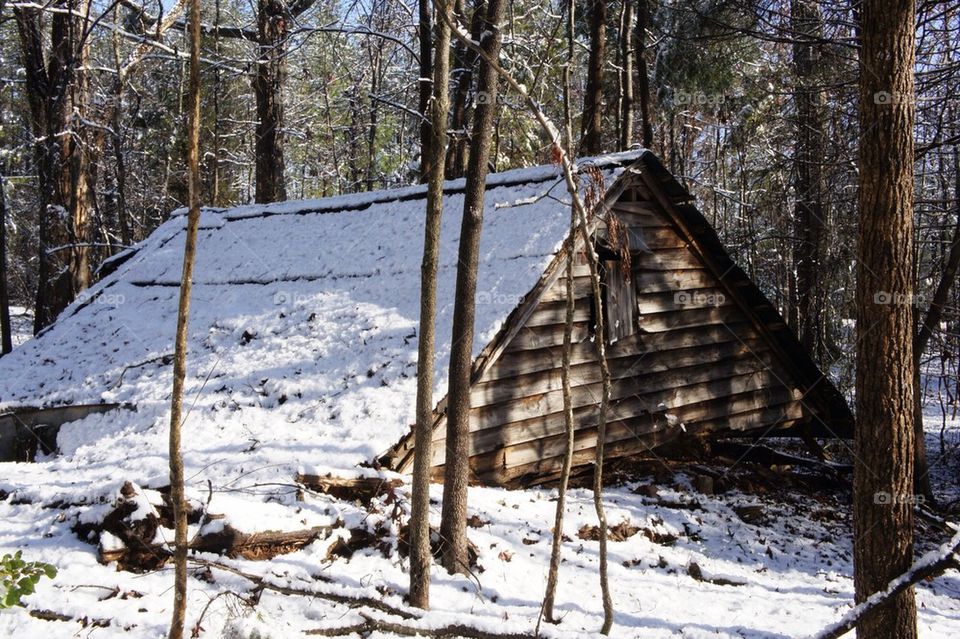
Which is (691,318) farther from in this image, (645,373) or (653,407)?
(653,407)

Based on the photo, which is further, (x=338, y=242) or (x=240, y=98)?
(x=240, y=98)

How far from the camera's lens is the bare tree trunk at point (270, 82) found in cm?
1461

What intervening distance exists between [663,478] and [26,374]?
877 centimetres

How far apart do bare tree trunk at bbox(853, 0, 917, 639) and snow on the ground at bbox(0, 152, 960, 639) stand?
3.49ft

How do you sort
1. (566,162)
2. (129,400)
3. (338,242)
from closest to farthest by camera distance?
(566,162)
(129,400)
(338,242)

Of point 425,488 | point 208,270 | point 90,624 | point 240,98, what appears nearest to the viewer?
point 90,624

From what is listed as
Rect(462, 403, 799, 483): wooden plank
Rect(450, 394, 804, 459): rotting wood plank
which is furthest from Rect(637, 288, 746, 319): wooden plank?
Rect(462, 403, 799, 483): wooden plank

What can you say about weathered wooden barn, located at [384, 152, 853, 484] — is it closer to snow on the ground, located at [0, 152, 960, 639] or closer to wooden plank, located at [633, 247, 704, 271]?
wooden plank, located at [633, 247, 704, 271]

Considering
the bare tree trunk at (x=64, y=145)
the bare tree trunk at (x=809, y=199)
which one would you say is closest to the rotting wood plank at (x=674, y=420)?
the bare tree trunk at (x=809, y=199)

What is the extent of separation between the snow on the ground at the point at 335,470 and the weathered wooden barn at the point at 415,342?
0.04 metres

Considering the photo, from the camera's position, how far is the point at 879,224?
4.82m

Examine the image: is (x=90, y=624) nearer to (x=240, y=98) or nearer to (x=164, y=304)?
(x=164, y=304)

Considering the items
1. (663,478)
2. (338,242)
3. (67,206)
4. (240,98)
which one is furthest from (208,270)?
(240,98)

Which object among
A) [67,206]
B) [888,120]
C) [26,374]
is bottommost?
[26,374]
